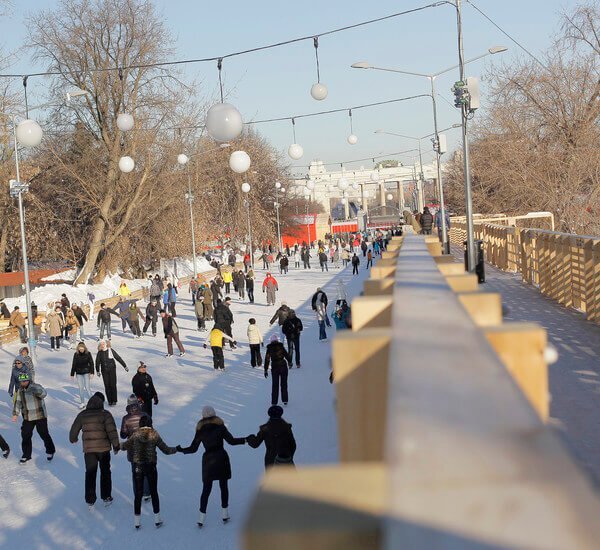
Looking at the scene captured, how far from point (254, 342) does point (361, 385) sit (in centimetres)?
1792

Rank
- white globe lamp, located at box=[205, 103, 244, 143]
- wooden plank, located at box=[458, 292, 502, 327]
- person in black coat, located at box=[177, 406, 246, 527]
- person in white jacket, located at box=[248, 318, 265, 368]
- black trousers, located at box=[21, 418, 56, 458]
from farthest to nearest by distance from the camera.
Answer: person in white jacket, located at box=[248, 318, 265, 368]
white globe lamp, located at box=[205, 103, 244, 143]
black trousers, located at box=[21, 418, 56, 458]
person in black coat, located at box=[177, 406, 246, 527]
wooden plank, located at box=[458, 292, 502, 327]

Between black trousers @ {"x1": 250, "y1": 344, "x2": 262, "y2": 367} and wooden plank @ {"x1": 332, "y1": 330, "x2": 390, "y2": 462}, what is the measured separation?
1791cm

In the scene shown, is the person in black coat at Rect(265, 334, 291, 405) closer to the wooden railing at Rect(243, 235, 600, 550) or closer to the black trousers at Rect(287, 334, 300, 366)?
the black trousers at Rect(287, 334, 300, 366)

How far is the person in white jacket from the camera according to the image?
1982 cm

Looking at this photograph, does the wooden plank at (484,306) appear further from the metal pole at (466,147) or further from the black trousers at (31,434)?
the metal pole at (466,147)

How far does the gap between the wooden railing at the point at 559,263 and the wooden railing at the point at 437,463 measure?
54.8 feet

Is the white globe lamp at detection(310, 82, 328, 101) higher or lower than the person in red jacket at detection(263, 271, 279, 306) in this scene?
higher

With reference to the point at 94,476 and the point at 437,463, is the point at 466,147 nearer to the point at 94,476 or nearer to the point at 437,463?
the point at 94,476

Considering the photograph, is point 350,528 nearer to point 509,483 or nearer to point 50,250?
point 509,483

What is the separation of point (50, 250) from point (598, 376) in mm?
39836

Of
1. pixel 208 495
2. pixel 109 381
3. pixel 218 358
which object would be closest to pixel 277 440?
pixel 208 495

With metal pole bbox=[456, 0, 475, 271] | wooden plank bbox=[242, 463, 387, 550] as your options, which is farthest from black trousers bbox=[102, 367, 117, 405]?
wooden plank bbox=[242, 463, 387, 550]

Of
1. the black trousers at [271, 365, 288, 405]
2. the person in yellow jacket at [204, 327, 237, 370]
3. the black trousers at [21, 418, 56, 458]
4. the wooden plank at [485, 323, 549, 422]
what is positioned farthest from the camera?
the person in yellow jacket at [204, 327, 237, 370]

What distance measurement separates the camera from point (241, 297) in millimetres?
37969
